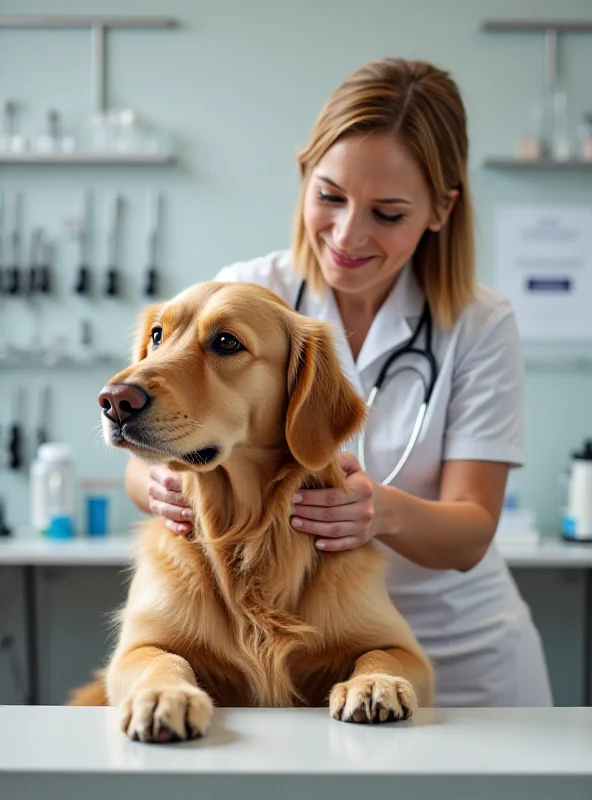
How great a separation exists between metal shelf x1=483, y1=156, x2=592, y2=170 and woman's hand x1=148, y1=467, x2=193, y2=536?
2381 millimetres

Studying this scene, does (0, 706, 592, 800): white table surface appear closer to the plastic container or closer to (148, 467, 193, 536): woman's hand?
(148, 467, 193, 536): woman's hand

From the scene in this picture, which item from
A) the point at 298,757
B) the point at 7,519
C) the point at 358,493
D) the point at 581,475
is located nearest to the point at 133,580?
the point at 358,493

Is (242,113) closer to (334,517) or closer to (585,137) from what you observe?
(585,137)

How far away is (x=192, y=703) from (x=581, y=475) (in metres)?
2.52

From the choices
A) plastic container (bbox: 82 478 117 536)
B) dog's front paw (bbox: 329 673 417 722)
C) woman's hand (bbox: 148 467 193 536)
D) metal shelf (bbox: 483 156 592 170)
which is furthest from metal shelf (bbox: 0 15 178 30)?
dog's front paw (bbox: 329 673 417 722)

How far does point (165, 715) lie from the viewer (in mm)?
874

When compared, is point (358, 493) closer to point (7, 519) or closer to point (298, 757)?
point (298, 757)

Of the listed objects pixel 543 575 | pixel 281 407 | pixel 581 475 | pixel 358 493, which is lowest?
pixel 543 575

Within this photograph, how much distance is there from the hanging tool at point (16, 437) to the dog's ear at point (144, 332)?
7.40 ft

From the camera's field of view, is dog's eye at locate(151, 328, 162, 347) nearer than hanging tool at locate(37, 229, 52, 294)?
Yes

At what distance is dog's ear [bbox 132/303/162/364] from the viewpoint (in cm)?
138

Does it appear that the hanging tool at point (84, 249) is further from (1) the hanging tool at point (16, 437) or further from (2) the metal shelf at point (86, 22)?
(2) the metal shelf at point (86, 22)

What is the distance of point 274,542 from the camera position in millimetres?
1236

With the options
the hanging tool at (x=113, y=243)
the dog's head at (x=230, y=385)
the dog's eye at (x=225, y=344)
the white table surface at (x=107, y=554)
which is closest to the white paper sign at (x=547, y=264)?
the white table surface at (x=107, y=554)
